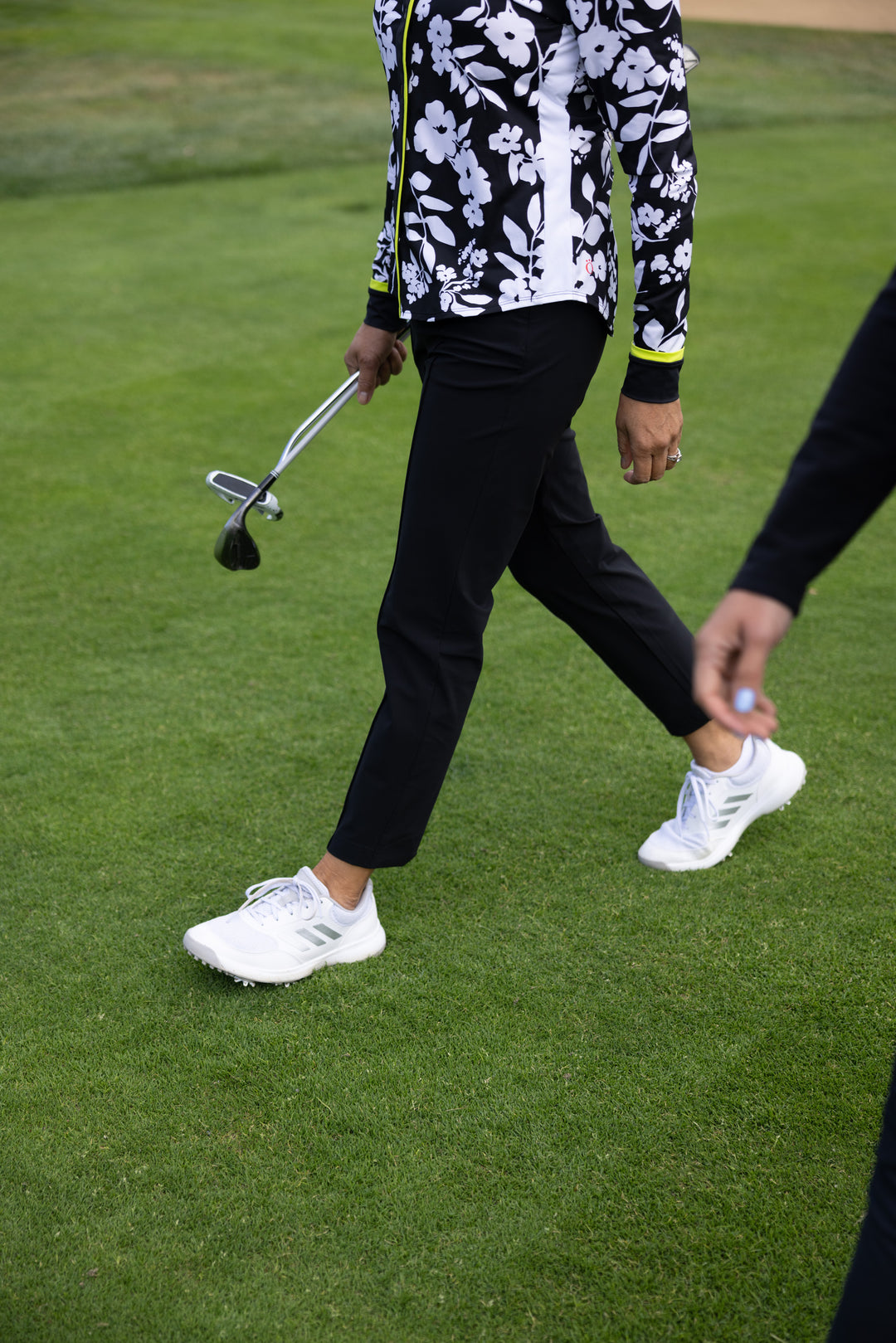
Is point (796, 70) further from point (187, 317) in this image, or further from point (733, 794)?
point (733, 794)

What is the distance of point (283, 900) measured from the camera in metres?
1.96

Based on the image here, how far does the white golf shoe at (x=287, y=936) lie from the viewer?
75.2 inches

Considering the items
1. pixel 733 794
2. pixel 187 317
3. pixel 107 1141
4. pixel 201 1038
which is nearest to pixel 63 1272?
pixel 107 1141

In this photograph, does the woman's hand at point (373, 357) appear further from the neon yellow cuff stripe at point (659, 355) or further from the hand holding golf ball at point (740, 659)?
the hand holding golf ball at point (740, 659)

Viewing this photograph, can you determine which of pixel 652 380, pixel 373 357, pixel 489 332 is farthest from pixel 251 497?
pixel 652 380

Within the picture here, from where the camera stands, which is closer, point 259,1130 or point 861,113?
point 259,1130

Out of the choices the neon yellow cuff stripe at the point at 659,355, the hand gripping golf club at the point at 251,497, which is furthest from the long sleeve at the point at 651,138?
the hand gripping golf club at the point at 251,497

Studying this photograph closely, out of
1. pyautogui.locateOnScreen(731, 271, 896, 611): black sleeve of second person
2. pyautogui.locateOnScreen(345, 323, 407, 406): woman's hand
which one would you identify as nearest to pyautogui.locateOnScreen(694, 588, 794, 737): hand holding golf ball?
pyautogui.locateOnScreen(731, 271, 896, 611): black sleeve of second person

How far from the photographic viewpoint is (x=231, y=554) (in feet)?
7.00

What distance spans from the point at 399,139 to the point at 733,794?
1.22m

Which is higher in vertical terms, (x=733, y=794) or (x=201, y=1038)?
(x=733, y=794)

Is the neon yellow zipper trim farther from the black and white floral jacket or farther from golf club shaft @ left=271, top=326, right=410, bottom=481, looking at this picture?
golf club shaft @ left=271, top=326, right=410, bottom=481

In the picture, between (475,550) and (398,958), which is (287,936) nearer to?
(398,958)

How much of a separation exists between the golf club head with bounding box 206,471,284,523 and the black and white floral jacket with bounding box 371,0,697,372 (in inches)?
20.8
